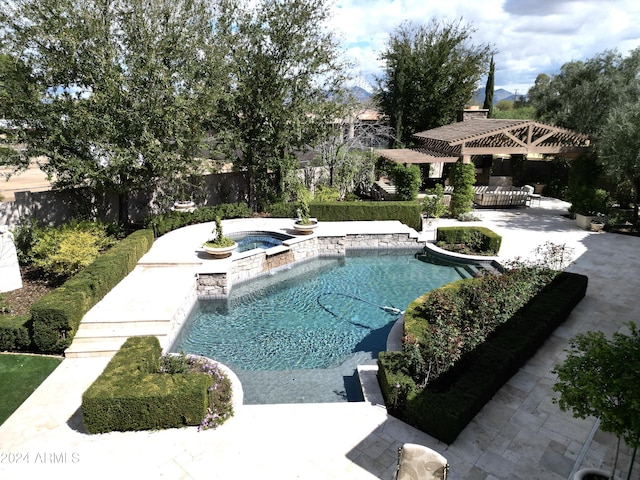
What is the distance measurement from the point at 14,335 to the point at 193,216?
10.1 meters

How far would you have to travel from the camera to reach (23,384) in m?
7.46

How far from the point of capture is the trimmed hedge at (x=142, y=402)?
19.8 ft

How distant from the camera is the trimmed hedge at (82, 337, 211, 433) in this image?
19.8 ft

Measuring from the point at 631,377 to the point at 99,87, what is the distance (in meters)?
14.9

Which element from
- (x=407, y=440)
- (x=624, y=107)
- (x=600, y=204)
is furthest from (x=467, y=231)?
(x=407, y=440)

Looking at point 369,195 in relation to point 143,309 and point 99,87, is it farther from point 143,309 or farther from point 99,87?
point 143,309

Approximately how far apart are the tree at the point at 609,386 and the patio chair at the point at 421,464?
1529mm

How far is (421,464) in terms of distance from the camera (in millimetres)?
4551

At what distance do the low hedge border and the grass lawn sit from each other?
20.6 feet

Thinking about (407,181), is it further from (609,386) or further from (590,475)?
(609,386)

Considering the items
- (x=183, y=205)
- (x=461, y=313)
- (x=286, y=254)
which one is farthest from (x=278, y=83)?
(x=461, y=313)

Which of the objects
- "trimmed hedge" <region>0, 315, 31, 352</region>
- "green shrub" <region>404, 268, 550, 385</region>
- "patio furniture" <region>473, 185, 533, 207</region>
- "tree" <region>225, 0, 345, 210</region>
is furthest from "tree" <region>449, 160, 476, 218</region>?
"trimmed hedge" <region>0, 315, 31, 352</region>

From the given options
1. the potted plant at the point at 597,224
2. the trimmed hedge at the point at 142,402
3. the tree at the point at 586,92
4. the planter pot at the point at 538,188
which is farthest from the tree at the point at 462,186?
the trimmed hedge at the point at 142,402

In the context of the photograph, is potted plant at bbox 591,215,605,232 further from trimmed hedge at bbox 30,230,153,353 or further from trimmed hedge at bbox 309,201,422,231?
trimmed hedge at bbox 30,230,153,353
